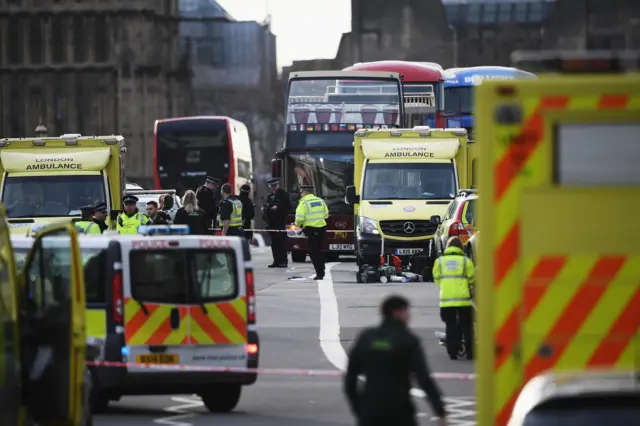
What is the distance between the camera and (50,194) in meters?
29.3

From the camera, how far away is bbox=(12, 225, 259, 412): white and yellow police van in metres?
15.2

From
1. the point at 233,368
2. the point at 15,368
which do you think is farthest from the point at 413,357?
the point at 233,368

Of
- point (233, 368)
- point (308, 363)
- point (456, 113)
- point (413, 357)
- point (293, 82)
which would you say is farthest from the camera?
point (456, 113)

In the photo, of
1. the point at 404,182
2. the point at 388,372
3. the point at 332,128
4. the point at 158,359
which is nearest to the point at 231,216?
the point at 404,182

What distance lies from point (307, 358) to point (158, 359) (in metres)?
4.76

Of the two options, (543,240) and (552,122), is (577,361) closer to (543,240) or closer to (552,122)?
(543,240)

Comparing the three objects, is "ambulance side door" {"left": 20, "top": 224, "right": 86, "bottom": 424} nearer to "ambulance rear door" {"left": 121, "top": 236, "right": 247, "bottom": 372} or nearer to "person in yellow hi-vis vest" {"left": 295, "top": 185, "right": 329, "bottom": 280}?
"ambulance rear door" {"left": 121, "top": 236, "right": 247, "bottom": 372}

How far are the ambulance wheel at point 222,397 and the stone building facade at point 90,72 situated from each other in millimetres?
108137

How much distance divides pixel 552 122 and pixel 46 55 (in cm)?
11830

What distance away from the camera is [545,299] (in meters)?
8.53

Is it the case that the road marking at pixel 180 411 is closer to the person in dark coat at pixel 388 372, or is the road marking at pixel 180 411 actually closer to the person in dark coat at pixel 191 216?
the person in dark coat at pixel 388 372

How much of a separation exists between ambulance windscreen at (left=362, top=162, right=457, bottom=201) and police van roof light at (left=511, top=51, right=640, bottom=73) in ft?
79.7

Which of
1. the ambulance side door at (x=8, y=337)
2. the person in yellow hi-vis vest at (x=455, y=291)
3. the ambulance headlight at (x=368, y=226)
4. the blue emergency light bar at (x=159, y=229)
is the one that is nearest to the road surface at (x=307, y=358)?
the person in yellow hi-vis vest at (x=455, y=291)

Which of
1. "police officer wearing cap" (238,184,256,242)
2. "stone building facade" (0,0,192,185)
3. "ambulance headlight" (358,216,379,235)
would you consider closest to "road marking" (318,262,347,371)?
"ambulance headlight" (358,216,379,235)
